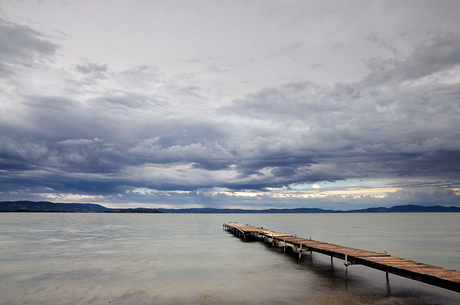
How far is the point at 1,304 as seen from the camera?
15.4 metres

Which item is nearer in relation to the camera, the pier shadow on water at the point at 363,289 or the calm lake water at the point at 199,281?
the pier shadow on water at the point at 363,289

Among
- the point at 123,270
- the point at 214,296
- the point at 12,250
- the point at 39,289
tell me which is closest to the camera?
the point at 214,296

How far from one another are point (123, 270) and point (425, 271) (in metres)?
20.7

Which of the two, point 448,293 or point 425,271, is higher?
point 425,271

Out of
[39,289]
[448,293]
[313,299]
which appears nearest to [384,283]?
[448,293]

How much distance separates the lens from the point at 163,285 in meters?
19.1

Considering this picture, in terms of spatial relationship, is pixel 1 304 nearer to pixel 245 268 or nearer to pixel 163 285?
pixel 163 285

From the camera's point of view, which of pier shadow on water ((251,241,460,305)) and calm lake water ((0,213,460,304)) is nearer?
pier shadow on water ((251,241,460,305))

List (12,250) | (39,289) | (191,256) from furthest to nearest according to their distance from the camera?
(12,250) → (191,256) → (39,289)

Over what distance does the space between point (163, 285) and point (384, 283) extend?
48.1 ft

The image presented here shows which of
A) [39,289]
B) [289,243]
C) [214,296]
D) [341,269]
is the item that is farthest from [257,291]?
[289,243]

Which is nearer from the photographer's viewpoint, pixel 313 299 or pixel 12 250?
→ pixel 313 299

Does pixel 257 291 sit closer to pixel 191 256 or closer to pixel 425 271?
pixel 425 271

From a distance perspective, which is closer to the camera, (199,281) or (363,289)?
(363,289)
